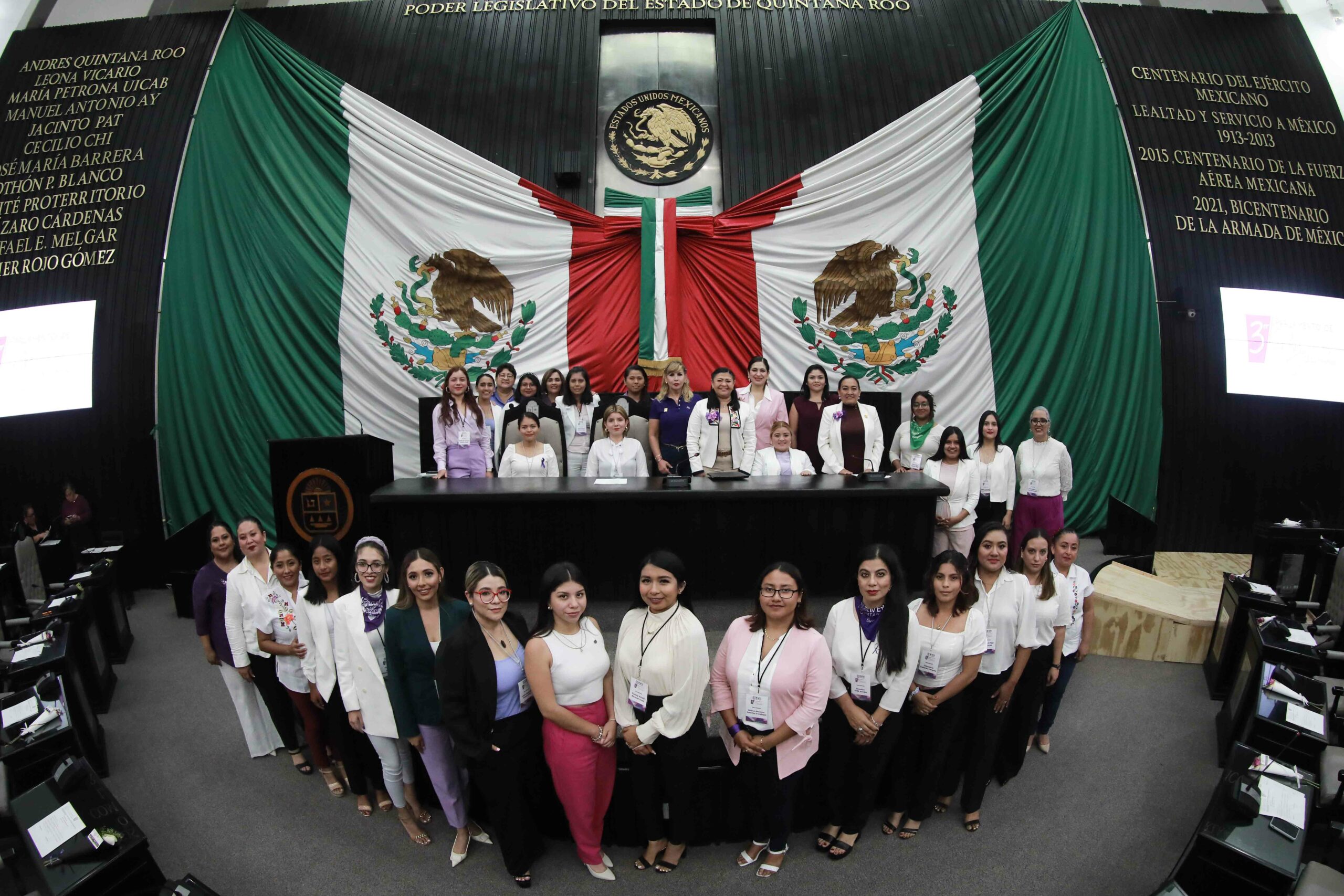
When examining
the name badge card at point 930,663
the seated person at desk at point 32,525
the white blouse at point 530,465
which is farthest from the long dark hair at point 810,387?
the seated person at desk at point 32,525

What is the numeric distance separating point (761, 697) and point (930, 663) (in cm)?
71

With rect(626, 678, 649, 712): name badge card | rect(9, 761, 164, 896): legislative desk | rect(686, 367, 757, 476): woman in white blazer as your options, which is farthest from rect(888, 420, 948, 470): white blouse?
rect(9, 761, 164, 896): legislative desk

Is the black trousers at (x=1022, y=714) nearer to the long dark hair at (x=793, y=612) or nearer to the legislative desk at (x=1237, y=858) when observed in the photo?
the legislative desk at (x=1237, y=858)

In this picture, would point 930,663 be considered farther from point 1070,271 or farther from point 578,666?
point 1070,271

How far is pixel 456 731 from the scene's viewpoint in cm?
261

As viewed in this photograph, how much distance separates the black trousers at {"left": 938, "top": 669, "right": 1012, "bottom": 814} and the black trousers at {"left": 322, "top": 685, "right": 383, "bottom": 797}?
2458 mm

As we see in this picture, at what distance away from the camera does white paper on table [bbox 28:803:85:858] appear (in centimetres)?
244

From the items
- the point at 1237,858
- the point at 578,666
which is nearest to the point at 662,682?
the point at 578,666

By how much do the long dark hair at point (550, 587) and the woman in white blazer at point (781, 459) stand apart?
2432mm

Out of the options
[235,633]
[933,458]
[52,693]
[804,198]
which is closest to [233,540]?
[235,633]

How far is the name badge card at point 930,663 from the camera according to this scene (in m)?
2.83

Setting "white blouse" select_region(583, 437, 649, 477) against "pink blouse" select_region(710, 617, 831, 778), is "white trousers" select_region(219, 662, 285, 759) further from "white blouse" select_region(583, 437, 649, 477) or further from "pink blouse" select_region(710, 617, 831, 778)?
"pink blouse" select_region(710, 617, 831, 778)

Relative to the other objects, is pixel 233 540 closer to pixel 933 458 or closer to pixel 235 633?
pixel 235 633

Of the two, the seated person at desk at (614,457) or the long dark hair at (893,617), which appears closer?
the long dark hair at (893,617)
